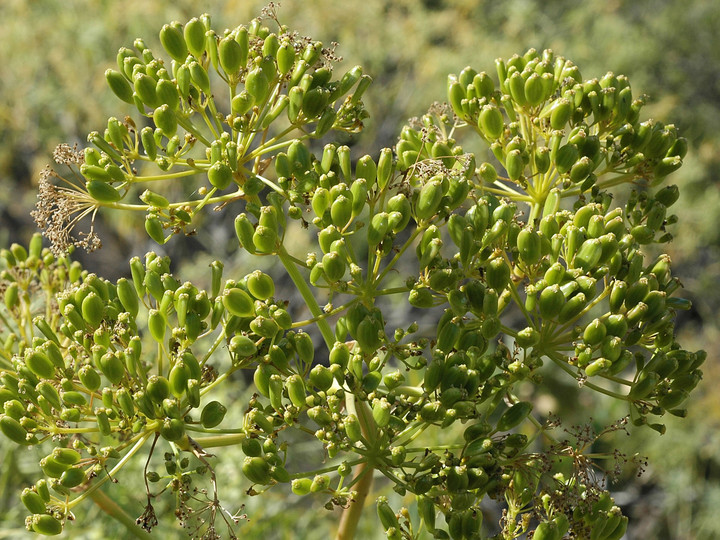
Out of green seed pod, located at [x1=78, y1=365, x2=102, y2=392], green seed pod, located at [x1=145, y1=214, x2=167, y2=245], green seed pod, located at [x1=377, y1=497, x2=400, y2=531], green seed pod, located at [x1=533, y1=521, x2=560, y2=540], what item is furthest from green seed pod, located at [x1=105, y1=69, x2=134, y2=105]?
green seed pod, located at [x1=533, y1=521, x2=560, y2=540]

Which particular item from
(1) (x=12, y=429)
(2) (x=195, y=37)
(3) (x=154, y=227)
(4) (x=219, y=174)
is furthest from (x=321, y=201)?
(1) (x=12, y=429)

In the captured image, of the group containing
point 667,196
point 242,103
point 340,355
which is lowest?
point 340,355

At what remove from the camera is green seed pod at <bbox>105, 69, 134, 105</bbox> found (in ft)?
3.82

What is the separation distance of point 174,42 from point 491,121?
0.59 m

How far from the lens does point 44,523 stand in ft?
3.40

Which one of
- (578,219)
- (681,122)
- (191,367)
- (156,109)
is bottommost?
(681,122)

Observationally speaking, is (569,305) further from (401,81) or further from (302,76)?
(401,81)

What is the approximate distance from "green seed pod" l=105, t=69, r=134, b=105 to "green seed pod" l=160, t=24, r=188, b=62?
9 centimetres

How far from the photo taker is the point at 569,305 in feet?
3.57

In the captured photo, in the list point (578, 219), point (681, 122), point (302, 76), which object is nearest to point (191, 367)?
point (302, 76)

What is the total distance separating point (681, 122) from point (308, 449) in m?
8.64

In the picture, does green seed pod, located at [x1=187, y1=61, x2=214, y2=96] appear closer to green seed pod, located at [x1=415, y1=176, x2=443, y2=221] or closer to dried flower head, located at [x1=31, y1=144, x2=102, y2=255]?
dried flower head, located at [x1=31, y1=144, x2=102, y2=255]

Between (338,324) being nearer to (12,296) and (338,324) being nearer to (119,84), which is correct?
(119,84)

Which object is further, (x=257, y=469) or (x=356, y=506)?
(x=356, y=506)
